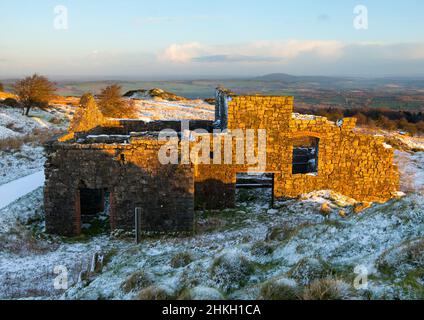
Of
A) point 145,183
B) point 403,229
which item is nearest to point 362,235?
point 403,229

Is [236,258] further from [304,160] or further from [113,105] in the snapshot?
[113,105]

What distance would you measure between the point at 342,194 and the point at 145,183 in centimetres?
840

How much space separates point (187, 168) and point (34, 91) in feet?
112

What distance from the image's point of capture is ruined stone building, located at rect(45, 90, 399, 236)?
1311 centimetres

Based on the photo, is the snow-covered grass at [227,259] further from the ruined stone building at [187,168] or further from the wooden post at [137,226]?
the ruined stone building at [187,168]

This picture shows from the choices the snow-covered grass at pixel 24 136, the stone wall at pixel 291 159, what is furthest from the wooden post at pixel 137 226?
the snow-covered grass at pixel 24 136

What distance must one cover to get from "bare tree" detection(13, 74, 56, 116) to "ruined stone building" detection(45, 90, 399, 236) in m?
26.6

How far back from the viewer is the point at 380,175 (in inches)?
661

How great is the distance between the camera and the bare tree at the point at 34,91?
41.1m

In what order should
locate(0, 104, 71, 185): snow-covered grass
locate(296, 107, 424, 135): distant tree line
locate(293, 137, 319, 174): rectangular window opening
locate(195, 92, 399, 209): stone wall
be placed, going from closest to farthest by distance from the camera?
locate(195, 92, 399, 209): stone wall
locate(293, 137, 319, 174): rectangular window opening
locate(0, 104, 71, 185): snow-covered grass
locate(296, 107, 424, 135): distant tree line

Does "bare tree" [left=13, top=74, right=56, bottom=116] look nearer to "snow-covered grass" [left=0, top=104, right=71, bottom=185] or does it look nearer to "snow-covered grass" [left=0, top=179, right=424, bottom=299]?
"snow-covered grass" [left=0, top=104, right=71, bottom=185]

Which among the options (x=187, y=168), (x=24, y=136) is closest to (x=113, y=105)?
(x=24, y=136)

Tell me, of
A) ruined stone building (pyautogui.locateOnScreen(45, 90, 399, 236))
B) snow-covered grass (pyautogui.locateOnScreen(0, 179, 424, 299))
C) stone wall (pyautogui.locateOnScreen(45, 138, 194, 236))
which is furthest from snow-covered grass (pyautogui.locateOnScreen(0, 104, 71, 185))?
snow-covered grass (pyautogui.locateOnScreen(0, 179, 424, 299))

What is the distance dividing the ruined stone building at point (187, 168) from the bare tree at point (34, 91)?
1047 inches
